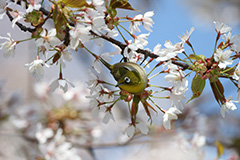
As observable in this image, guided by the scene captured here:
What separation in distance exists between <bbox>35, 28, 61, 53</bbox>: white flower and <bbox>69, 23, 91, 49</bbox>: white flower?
0.02 m

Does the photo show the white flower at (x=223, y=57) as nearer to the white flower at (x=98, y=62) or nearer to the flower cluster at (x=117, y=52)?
the flower cluster at (x=117, y=52)

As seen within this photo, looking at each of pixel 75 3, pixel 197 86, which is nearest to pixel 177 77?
pixel 197 86

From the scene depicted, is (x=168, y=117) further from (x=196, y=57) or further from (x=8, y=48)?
(x=8, y=48)

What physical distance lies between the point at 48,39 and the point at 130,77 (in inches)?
3.4

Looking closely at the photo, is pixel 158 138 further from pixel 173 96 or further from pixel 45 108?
pixel 173 96

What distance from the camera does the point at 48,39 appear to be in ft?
0.95

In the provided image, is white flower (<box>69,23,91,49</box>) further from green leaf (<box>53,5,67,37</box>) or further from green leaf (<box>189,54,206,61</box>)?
green leaf (<box>189,54,206,61</box>)

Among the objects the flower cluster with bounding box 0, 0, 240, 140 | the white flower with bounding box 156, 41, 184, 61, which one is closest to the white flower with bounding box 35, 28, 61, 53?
the flower cluster with bounding box 0, 0, 240, 140

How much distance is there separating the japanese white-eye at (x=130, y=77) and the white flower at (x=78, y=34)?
5 cm

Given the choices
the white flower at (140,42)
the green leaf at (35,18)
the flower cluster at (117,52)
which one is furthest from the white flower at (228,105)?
the green leaf at (35,18)

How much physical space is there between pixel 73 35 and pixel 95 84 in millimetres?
82

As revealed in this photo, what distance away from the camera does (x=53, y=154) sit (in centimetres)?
87

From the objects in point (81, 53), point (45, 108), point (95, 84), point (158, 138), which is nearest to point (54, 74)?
point (81, 53)

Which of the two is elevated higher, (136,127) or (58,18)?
(58,18)
